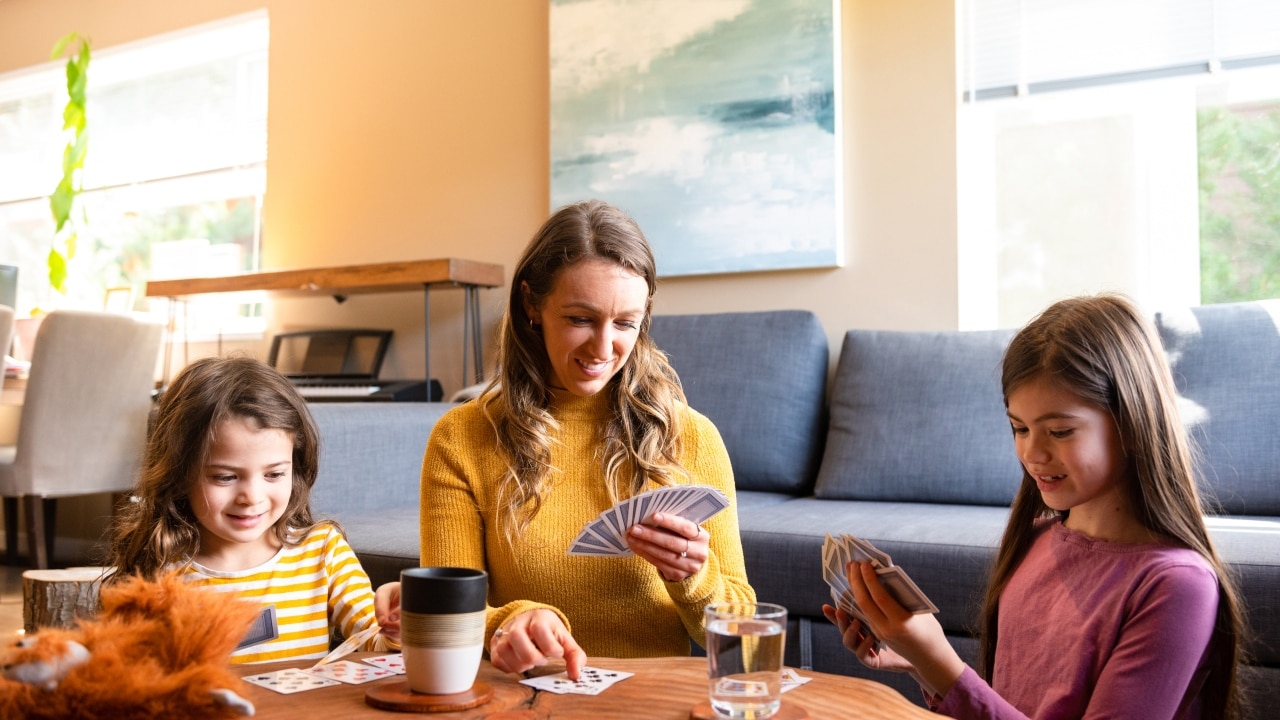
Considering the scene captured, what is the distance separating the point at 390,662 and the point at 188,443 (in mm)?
508

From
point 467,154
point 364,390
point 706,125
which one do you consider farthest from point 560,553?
point 467,154

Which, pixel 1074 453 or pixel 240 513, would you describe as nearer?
pixel 1074 453

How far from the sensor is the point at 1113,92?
9.86ft

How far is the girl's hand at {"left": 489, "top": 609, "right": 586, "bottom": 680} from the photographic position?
0.99 m

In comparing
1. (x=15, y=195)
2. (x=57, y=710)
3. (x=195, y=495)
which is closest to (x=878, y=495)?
(x=195, y=495)

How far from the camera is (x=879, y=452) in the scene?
272 centimetres

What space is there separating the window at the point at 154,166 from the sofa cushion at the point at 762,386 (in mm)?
2277

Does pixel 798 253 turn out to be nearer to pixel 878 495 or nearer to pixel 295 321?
pixel 878 495

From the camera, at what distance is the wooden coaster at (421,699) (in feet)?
2.89

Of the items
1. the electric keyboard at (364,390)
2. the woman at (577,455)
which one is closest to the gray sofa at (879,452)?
the electric keyboard at (364,390)

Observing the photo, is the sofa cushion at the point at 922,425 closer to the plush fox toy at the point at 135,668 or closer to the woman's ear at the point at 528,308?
the woman's ear at the point at 528,308

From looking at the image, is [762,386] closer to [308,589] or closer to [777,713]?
[308,589]

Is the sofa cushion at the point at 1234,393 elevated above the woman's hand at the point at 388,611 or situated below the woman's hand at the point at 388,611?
above

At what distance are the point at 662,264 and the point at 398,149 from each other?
Result: 1.29 metres
